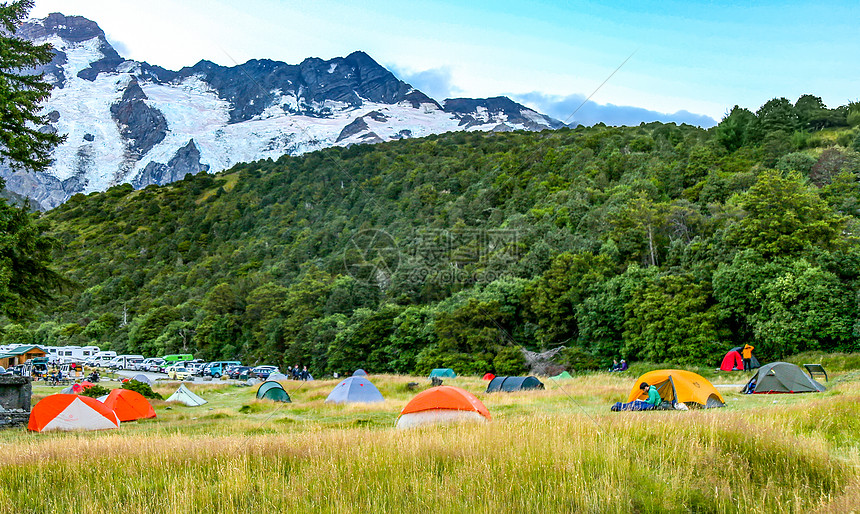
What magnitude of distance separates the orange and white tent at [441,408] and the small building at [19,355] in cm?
5138

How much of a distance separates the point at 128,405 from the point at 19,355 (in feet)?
137

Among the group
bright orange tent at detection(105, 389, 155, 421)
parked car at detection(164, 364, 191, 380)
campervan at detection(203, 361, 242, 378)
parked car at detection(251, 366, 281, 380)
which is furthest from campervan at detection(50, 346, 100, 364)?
bright orange tent at detection(105, 389, 155, 421)

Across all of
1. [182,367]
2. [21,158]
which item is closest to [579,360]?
[21,158]

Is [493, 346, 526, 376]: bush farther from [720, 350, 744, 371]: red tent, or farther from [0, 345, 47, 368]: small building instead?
[0, 345, 47, 368]: small building

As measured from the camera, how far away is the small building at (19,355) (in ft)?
162

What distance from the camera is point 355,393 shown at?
2486 centimetres

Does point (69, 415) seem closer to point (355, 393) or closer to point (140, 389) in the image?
point (140, 389)

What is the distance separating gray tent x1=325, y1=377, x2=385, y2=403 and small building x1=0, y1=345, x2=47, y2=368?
40835 mm

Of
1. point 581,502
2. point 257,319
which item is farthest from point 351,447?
point 257,319

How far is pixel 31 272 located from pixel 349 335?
128ft

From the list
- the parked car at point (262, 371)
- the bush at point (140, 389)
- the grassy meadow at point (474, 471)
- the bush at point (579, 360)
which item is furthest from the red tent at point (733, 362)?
the parked car at point (262, 371)

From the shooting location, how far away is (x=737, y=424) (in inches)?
303

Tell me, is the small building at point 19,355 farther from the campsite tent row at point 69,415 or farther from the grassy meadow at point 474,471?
the grassy meadow at point 474,471

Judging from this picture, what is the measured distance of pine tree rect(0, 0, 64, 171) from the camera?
56.3ft
